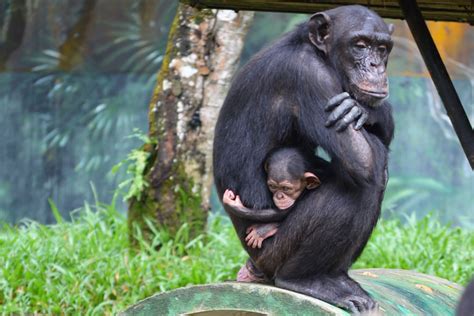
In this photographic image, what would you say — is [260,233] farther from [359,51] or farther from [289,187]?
[359,51]

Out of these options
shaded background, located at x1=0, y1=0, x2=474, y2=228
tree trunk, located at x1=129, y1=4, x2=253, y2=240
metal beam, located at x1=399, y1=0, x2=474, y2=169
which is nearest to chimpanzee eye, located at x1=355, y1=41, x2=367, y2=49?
metal beam, located at x1=399, y1=0, x2=474, y2=169

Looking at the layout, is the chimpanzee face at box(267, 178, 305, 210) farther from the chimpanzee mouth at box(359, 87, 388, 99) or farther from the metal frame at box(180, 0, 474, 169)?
the metal frame at box(180, 0, 474, 169)

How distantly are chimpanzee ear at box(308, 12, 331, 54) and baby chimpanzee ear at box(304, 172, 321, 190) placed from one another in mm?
561

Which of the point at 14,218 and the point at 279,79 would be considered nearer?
the point at 279,79

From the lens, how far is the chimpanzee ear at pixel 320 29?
390cm

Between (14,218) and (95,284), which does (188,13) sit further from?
(14,218)

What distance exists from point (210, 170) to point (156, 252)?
74cm

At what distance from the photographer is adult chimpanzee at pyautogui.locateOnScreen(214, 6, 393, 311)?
12.2 ft

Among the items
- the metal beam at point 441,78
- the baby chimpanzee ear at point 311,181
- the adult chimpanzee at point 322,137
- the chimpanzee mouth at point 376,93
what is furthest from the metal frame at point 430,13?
the baby chimpanzee ear at point 311,181

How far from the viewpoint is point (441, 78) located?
405 cm

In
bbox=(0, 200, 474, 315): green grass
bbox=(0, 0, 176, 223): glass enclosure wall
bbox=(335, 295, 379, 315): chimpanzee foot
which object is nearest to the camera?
bbox=(335, 295, 379, 315): chimpanzee foot

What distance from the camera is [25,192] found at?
9.12 m

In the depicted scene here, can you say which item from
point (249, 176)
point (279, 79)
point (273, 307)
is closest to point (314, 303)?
point (273, 307)

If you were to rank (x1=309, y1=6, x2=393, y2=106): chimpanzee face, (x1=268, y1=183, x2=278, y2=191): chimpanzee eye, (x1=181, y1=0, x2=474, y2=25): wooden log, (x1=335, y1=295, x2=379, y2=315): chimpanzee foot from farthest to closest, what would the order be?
(x1=181, y1=0, x2=474, y2=25): wooden log → (x1=268, y1=183, x2=278, y2=191): chimpanzee eye → (x1=309, y1=6, x2=393, y2=106): chimpanzee face → (x1=335, y1=295, x2=379, y2=315): chimpanzee foot
